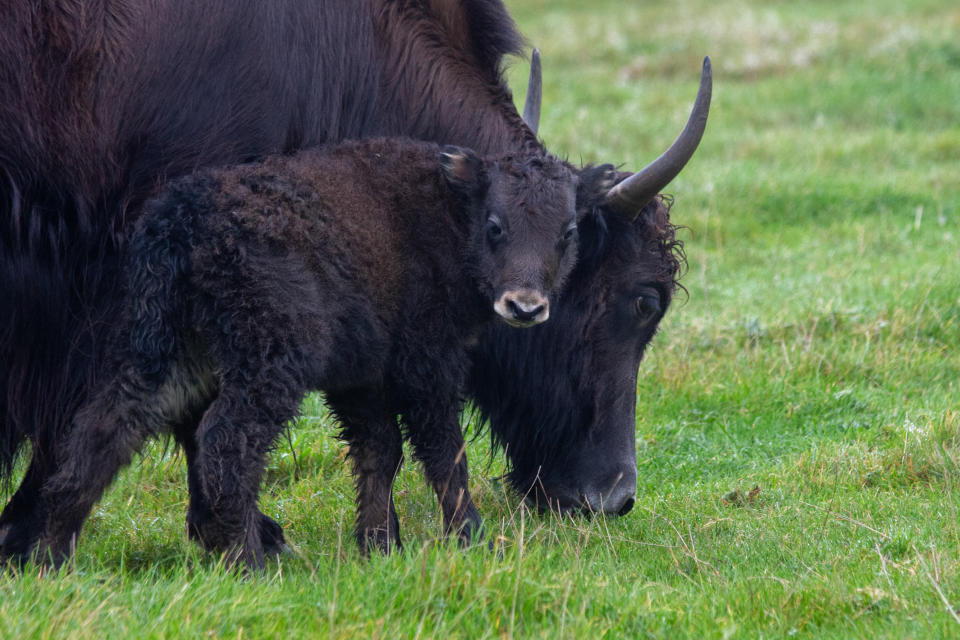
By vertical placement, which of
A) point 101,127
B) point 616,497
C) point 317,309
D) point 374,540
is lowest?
point 374,540

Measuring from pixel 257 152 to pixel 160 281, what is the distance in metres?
0.75

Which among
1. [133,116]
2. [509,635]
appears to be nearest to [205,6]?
[133,116]

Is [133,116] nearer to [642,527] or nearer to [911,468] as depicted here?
[642,527]

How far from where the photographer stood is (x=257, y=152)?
471cm

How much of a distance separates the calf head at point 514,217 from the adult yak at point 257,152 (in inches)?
16.5

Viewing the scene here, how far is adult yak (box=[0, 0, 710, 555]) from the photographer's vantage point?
4480 millimetres

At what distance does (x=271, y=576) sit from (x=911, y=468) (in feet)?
9.35

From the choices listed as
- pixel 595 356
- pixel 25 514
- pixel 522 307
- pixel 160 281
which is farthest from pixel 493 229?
pixel 25 514

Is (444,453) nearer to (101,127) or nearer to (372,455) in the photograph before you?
(372,455)

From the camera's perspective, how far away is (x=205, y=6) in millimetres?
4738

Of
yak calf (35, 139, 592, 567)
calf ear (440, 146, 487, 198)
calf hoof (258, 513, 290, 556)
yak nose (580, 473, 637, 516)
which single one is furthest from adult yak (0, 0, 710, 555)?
calf ear (440, 146, 487, 198)

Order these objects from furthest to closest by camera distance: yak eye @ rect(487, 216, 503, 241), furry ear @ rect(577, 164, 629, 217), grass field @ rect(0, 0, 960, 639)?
furry ear @ rect(577, 164, 629, 217)
yak eye @ rect(487, 216, 503, 241)
grass field @ rect(0, 0, 960, 639)

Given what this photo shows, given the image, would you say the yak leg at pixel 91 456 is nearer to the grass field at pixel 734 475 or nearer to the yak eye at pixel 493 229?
the grass field at pixel 734 475

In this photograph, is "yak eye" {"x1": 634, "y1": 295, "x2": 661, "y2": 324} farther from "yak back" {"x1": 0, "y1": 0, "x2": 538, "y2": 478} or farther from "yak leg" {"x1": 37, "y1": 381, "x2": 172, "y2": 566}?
"yak leg" {"x1": 37, "y1": 381, "x2": 172, "y2": 566}
